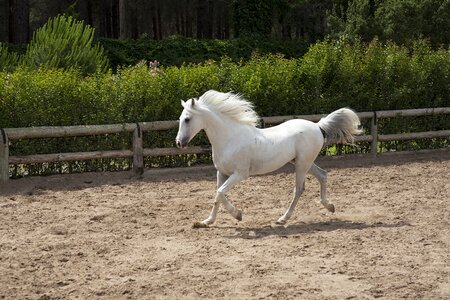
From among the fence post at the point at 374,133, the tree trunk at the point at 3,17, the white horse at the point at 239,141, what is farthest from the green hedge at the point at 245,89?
the tree trunk at the point at 3,17

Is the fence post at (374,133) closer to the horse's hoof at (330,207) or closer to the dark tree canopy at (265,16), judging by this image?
the dark tree canopy at (265,16)

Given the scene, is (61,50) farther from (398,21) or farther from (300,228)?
(398,21)

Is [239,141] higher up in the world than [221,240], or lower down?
higher up

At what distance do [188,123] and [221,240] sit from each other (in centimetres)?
145

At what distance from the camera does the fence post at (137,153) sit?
40.2ft

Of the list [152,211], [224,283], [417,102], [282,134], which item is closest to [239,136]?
[282,134]

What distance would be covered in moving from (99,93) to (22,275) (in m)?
6.30

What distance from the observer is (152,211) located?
30.8 feet

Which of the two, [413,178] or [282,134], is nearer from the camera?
[282,134]

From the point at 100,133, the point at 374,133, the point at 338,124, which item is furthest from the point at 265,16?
the point at 338,124

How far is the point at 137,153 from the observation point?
483 inches

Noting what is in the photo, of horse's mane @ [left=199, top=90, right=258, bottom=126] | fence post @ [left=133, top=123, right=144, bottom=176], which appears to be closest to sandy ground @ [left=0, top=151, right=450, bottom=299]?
fence post @ [left=133, top=123, right=144, bottom=176]

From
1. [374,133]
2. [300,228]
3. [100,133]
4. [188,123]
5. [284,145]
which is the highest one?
[188,123]

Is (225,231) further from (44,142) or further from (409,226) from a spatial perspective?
(44,142)
